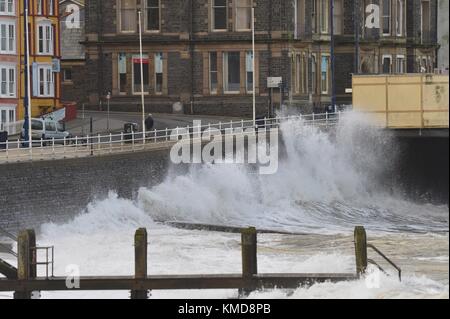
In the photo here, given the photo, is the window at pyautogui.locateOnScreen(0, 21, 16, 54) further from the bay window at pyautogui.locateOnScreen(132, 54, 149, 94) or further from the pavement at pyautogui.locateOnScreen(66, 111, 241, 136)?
the bay window at pyautogui.locateOnScreen(132, 54, 149, 94)

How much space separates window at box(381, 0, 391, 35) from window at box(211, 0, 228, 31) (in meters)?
18.9

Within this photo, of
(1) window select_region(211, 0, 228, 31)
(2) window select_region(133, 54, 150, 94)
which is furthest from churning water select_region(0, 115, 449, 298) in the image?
(2) window select_region(133, 54, 150, 94)

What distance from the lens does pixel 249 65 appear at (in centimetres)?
10200

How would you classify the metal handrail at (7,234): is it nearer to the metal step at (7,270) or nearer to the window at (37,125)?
the metal step at (7,270)

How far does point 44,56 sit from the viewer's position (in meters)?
100

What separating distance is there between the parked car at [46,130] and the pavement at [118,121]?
2.13 m

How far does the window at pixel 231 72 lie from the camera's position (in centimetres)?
10256

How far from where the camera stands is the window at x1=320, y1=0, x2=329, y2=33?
110 m

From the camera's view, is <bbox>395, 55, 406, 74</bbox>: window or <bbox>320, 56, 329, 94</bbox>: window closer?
<bbox>320, 56, 329, 94</bbox>: window

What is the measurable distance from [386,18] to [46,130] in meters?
38.5

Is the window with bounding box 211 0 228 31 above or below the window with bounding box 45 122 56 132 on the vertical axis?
above

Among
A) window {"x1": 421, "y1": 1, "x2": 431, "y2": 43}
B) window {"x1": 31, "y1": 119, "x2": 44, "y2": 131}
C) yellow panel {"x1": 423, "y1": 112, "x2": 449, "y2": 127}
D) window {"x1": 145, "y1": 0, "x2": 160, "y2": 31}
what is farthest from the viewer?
window {"x1": 421, "y1": 1, "x2": 431, "y2": 43}

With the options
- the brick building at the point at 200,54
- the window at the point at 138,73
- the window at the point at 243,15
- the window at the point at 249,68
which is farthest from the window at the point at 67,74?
the window at the point at 249,68
